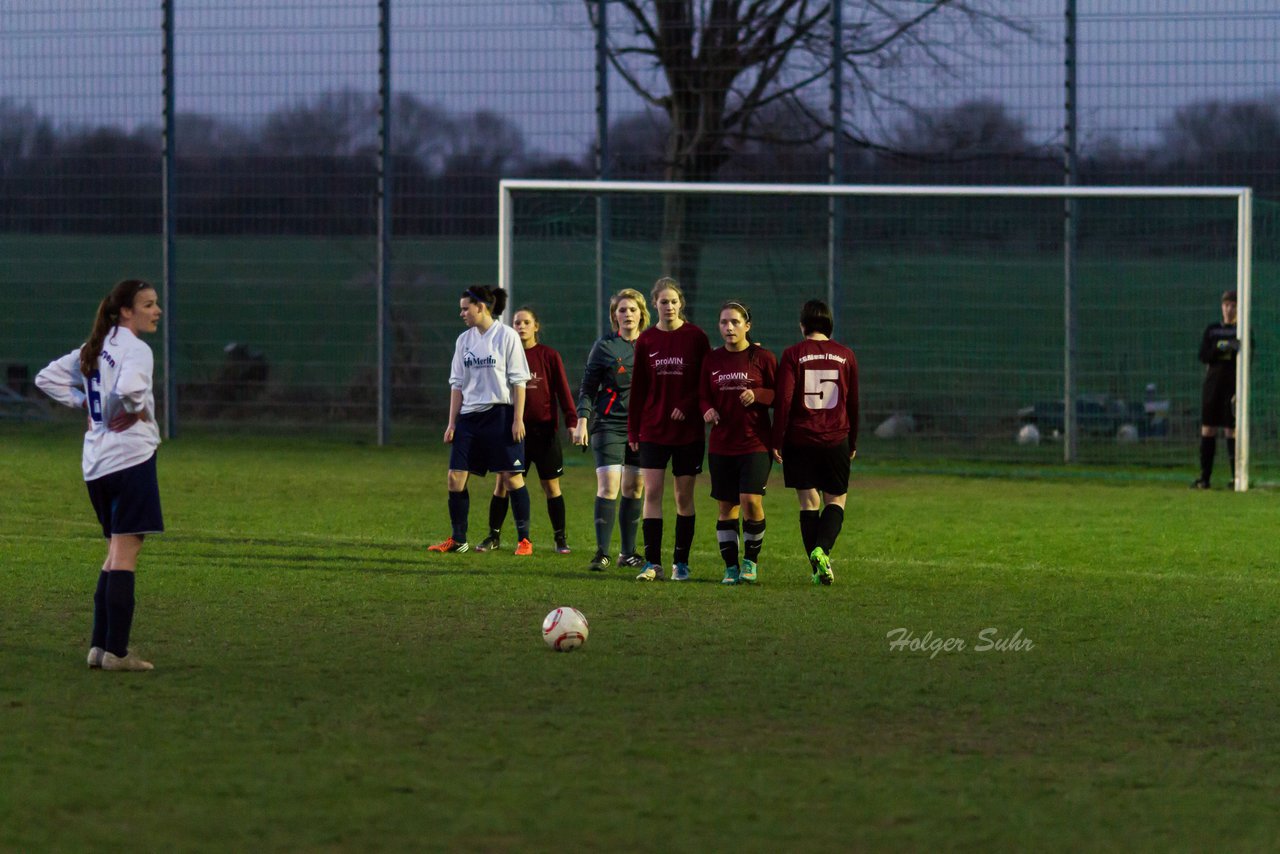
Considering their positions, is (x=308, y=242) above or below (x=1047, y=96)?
below

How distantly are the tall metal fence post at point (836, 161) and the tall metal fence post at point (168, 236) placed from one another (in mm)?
8149

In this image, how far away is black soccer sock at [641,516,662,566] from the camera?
9.38 meters

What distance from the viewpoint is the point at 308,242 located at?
21.2 meters

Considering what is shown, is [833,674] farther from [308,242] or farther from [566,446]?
[308,242]

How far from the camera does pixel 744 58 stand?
67.6 feet

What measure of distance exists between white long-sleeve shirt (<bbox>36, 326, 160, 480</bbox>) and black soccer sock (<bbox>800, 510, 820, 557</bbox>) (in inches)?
153

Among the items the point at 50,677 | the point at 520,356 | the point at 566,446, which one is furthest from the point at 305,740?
the point at 566,446

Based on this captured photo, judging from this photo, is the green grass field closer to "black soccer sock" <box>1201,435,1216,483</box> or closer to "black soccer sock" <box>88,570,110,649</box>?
"black soccer sock" <box>88,570,110,649</box>

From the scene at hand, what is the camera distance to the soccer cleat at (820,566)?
9.12m

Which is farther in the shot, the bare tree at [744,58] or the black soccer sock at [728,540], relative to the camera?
Answer: the bare tree at [744,58]

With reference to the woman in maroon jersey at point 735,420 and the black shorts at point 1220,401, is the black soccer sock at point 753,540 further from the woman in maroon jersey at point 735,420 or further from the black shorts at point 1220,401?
the black shorts at point 1220,401

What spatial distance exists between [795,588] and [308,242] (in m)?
13.5

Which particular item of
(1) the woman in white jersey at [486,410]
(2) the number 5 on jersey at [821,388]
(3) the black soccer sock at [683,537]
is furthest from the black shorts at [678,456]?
(1) the woman in white jersey at [486,410]

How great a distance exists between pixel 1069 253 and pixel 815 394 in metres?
10.7
